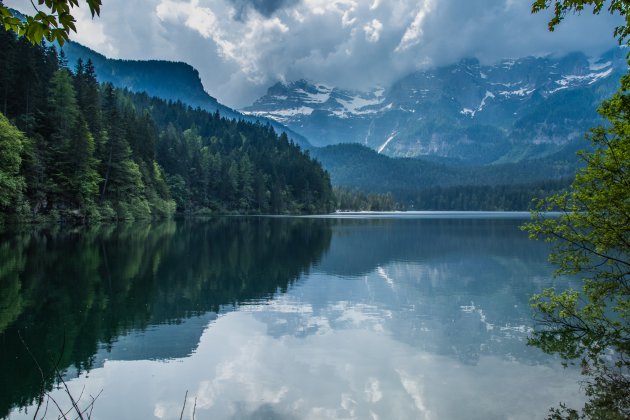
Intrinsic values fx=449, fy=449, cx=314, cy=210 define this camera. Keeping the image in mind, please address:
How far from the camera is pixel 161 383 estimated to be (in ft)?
45.1


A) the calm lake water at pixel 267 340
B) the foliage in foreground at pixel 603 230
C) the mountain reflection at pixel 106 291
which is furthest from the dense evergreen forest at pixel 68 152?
the foliage in foreground at pixel 603 230

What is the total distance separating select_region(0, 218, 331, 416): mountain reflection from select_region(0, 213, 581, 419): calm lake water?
0.34 ft

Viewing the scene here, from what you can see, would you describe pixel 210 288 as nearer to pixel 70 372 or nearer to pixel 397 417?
pixel 70 372

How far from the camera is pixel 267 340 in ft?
61.9

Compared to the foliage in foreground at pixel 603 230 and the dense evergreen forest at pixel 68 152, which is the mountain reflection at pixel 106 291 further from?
the dense evergreen forest at pixel 68 152

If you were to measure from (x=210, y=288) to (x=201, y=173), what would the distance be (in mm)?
124220

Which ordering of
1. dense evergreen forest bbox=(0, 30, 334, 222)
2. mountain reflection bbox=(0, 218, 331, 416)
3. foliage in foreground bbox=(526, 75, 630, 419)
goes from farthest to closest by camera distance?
dense evergreen forest bbox=(0, 30, 334, 222), mountain reflection bbox=(0, 218, 331, 416), foliage in foreground bbox=(526, 75, 630, 419)

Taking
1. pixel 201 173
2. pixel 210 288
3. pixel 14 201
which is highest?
pixel 201 173

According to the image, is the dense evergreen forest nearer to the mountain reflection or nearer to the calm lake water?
the mountain reflection

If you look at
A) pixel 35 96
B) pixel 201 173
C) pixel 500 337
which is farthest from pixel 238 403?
pixel 201 173

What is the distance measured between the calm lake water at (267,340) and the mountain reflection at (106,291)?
0.10m

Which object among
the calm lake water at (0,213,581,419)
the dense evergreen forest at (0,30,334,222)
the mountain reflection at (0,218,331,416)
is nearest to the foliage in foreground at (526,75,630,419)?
the calm lake water at (0,213,581,419)

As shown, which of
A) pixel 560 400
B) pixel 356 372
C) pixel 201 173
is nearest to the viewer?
pixel 560 400

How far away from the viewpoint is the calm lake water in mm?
12766
